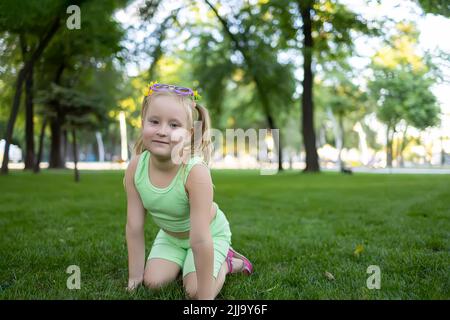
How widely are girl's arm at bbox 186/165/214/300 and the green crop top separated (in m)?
0.13

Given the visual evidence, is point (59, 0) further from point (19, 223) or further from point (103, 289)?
point (103, 289)

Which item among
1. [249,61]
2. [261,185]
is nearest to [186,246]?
[261,185]

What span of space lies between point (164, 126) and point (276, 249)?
2.07 metres

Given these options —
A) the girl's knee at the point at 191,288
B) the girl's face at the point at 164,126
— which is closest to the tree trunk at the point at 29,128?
the girl's face at the point at 164,126

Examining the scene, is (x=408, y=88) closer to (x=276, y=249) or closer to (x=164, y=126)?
(x=276, y=249)

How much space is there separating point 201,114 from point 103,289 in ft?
4.41

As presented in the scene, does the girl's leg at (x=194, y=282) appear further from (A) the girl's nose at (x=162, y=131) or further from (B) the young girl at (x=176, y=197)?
(A) the girl's nose at (x=162, y=131)

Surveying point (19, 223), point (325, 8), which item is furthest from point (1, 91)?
point (19, 223)

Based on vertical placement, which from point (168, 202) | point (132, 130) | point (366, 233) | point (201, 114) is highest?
point (132, 130)

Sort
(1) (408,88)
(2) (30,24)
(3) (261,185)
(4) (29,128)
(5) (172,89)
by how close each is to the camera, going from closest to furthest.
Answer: (5) (172,89)
(1) (408,88)
(2) (30,24)
(3) (261,185)
(4) (29,128)

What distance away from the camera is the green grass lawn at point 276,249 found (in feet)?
8.95

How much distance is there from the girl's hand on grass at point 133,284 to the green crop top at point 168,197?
42cm

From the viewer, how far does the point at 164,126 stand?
2518 millimetres

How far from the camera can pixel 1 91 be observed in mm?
22734
